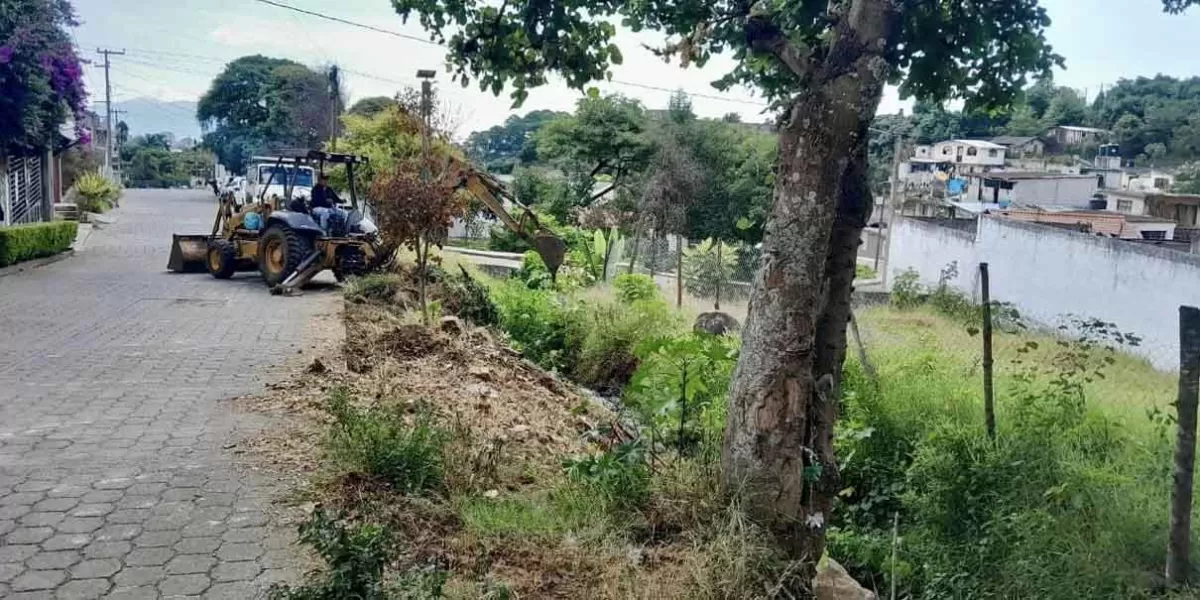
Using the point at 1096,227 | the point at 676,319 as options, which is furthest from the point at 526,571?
the point at 1096,227

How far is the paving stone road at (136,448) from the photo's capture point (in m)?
3.93

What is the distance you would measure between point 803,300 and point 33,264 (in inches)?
693

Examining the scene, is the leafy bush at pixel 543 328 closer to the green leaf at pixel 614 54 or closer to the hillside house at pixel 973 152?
the green leaf at pixel 614 54

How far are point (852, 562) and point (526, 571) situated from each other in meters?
2.57

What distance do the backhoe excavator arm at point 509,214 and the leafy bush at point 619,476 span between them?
8226 mm

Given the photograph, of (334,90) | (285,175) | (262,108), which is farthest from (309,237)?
(262,108)

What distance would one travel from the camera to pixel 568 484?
4.89 m

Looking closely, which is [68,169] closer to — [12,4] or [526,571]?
[12,4]

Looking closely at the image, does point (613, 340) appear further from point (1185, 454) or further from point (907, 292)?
point (907, 292)

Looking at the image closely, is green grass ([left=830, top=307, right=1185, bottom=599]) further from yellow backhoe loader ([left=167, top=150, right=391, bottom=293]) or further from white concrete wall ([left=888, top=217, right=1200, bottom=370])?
white concrete wall ([left=888, top=217, right=1200, bottom=370])

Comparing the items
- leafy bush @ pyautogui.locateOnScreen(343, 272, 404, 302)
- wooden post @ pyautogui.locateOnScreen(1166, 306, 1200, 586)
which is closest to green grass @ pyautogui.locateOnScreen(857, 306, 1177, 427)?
wooden post @ pyautogui.locateOnScreen(1166, 306, 1200, 586)

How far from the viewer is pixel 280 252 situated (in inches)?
548

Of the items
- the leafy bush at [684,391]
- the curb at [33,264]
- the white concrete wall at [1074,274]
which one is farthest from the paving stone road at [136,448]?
the white concrete wall at [1074,274]

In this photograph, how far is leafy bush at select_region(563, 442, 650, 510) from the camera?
4594 mm
